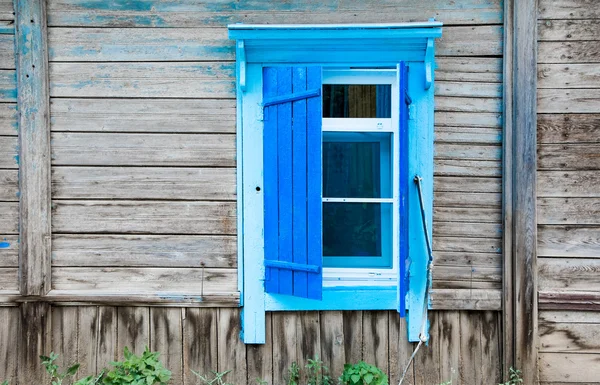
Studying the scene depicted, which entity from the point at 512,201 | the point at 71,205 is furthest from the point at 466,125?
the point at 71,205

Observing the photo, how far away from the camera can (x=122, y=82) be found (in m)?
3.34

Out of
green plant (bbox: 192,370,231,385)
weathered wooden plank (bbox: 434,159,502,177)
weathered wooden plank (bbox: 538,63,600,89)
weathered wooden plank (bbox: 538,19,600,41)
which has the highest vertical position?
weathered wooden plank (bbox: 538,19,600,41)

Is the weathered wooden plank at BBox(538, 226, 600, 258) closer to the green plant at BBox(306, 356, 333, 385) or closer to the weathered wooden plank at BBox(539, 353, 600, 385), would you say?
the weathered wooden plank at BBox(539, 353, 600, 385)

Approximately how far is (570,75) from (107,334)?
3.48 m

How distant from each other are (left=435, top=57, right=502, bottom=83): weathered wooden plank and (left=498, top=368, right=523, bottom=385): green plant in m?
1.91

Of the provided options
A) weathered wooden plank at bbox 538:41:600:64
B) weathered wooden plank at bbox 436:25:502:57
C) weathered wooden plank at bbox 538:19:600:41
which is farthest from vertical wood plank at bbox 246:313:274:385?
weathered wooden plank at bbox 538:19:600:41

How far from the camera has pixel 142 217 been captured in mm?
3359

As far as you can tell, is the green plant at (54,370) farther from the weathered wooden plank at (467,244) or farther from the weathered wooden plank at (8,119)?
the weathered wooden plank at (467,244)

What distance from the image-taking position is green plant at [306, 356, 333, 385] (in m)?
3.32

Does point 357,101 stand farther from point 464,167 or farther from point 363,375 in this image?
point 363,375

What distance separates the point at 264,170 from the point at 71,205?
1302 millimetres

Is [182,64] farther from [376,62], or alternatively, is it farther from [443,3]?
[443,3]

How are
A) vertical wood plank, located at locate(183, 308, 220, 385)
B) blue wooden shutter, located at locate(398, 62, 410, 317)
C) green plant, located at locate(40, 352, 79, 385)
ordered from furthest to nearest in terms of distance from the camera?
vertical wood plank, located at locate(183, 308, 220, 385) < green plant, located at locate(40, 352, 79, 385) < blue wooden shutter, located at locate(398, 62, 410, 317)

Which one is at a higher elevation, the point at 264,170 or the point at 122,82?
the point at 122,82
